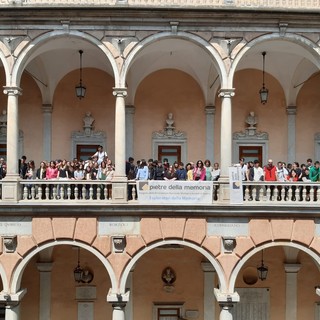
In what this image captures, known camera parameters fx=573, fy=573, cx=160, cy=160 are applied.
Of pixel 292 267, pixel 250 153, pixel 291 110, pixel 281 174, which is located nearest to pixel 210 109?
pixel 250 153

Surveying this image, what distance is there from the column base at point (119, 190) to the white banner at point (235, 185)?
3261 mm

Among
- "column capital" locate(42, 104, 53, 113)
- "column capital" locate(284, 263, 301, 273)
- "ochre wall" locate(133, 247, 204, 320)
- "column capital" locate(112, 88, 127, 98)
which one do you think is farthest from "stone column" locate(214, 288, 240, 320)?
"column capital" locate(42, 104, 53, 113)

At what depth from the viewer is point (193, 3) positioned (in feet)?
59.6

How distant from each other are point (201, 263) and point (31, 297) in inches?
249

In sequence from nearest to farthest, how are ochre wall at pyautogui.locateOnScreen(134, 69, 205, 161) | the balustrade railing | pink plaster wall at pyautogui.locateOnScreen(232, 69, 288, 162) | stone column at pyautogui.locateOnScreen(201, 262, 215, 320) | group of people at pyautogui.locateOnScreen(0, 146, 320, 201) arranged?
1. the balustrade railing
2. group of people at pyautogui.locateOnScreen(0, 146, 320, 201)
3. stone column at pyautogui.locateOnScreen(201, 262, 215, 320)
4. ochre wall at pyautogui.locateOnScreen(134, 69, 205, 161)
5. pink plaster wall at pyautogui.locateOnScreen(232, 69, 288, 162)

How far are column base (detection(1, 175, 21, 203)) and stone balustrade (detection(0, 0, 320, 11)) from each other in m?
Answer: 5.43

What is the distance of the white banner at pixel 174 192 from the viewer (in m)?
17.8

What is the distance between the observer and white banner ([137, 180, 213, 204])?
17750 millimetres

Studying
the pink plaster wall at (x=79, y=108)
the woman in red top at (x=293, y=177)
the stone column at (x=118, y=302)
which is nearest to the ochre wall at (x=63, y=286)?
the stone column at (x=118, y=302)

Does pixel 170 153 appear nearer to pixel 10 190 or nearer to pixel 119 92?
pixel 119 92

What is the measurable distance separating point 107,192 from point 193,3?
21.6 feet

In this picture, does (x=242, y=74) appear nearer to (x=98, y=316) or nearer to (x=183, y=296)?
(x=183, y=296)

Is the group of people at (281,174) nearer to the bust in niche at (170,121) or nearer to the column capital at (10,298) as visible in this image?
the bust in niche at (170,121)

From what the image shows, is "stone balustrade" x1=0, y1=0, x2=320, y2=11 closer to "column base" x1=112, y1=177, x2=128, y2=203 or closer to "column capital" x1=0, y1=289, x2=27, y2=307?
"column base" x1=112, y1=177, x2=128, y2=203
